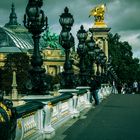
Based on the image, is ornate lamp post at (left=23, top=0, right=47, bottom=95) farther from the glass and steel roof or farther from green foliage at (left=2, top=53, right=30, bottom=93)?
the glass and steel roof

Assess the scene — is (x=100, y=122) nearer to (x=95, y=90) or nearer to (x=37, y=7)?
(x=37, y=7)

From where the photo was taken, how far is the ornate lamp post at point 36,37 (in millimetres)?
14664

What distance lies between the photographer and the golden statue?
112 meters

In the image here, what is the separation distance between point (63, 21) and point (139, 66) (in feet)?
486

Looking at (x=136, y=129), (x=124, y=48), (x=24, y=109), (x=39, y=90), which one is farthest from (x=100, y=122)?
(x=124, y=48)

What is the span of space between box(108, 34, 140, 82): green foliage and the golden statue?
61.9ft

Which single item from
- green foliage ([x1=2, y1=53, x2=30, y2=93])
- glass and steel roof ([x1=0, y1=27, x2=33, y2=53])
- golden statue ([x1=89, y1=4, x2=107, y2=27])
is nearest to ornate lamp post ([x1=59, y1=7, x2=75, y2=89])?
green foliage ([x1=2, y1=53, x2=30, y2=93])

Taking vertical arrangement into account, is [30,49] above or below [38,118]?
above

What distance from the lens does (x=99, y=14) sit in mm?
115062

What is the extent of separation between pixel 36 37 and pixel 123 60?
13759 centimetres

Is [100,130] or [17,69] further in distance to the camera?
[17,69]

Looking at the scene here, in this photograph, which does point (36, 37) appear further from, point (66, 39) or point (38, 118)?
point (66, 39)

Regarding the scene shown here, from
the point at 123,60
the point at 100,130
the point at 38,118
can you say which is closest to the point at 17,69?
the point at 123,60

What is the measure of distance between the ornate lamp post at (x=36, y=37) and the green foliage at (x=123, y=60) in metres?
123
